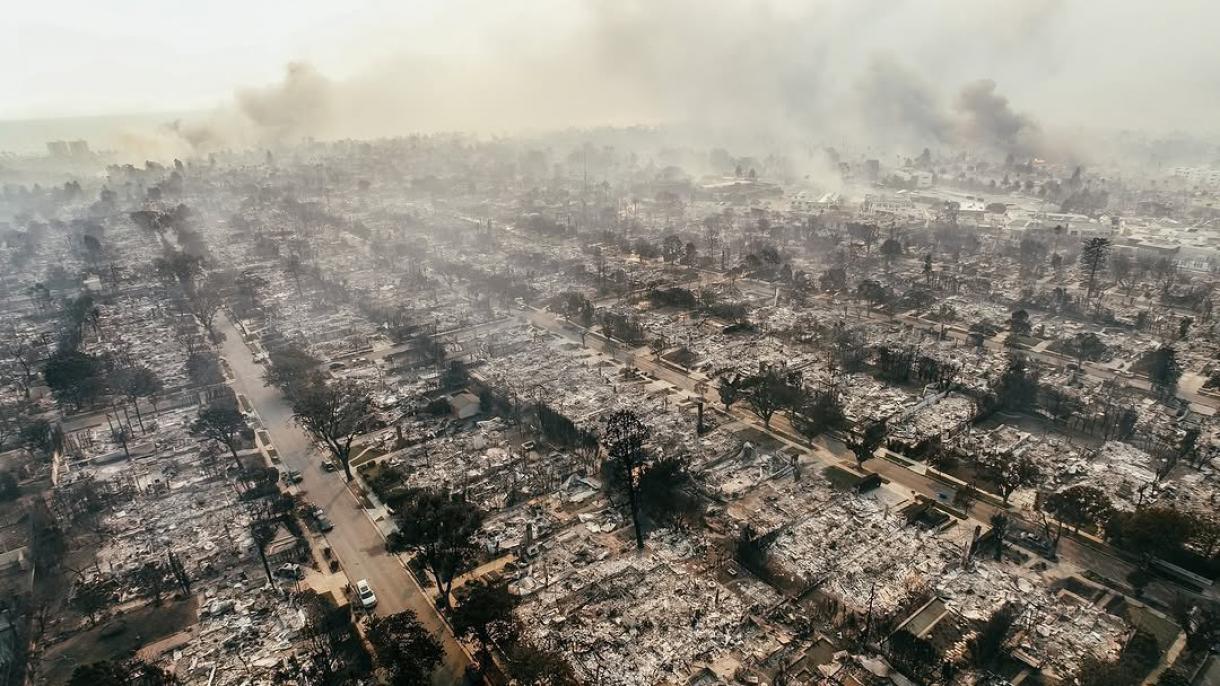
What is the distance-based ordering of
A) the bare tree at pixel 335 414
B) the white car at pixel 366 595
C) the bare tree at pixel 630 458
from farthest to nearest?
1. the bare tree at pixel 335 414
2. the bare tree at pixel 630 458
3. the white car at pixel 366 595

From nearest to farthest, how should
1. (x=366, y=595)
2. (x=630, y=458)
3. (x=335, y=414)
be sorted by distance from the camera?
(x=366, y=595) < (x=630, y=458) < (x=335, y=414)

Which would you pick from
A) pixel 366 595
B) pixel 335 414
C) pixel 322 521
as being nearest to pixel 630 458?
pixel 366 595

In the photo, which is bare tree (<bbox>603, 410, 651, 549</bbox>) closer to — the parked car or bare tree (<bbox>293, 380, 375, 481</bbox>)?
the parked car

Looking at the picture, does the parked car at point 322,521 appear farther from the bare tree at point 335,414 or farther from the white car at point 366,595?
the white car at point 366,595

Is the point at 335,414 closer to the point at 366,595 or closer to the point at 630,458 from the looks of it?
the point at 366,595

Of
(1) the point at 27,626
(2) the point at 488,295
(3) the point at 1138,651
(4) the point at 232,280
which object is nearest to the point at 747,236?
(2) the point at 488,295

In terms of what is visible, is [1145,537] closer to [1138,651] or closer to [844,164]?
[1138,651]

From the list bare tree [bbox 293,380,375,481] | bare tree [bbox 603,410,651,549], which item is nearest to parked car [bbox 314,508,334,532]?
bare tree [bbox 293,380,375,481]

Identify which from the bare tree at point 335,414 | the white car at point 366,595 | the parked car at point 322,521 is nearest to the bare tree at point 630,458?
the white car at point 366,595
